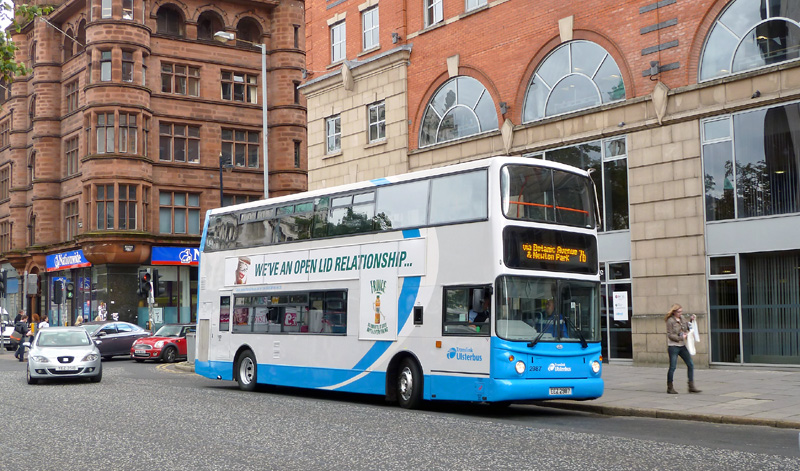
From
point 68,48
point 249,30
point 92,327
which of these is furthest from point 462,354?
point 68,48

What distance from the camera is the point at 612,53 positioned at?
75.8ft

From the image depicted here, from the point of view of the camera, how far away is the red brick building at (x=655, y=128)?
19719mm

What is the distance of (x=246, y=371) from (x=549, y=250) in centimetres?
841

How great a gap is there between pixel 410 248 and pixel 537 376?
3149 mm

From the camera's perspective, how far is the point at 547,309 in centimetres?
1442

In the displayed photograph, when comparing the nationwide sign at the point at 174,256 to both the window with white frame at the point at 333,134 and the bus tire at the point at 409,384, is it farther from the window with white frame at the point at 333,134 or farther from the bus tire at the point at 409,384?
the bus tire at the point at 409,384

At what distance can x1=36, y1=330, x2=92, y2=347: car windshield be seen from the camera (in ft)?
73.1

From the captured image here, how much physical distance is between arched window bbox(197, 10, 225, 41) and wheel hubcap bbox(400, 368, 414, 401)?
126ft

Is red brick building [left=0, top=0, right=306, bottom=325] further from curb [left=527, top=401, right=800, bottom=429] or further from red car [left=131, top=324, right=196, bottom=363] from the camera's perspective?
curb [left=527, top=401, right=800, bottom=429]

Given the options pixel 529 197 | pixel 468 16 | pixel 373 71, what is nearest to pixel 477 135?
pixel 468 16

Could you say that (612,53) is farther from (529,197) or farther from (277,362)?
(277,362)

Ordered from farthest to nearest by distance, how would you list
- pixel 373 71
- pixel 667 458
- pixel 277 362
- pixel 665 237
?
pixel 373 71 < pixel 665 237 < pixel 277 362 < pixel 667 458

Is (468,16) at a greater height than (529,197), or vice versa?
(468,16)

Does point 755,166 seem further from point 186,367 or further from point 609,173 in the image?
point 186,367
